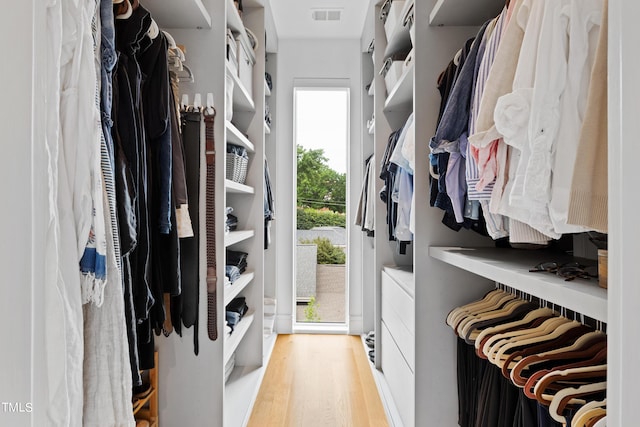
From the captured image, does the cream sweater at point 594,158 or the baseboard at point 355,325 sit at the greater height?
the cream sweater at point 594,158

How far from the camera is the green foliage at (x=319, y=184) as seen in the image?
147 inches

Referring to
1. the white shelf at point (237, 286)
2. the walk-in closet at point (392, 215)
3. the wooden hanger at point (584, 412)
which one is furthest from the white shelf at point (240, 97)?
the wooden hanger at point (584, 412)

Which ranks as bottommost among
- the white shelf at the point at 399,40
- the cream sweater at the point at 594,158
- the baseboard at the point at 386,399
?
the baseboard at the point at 386,399

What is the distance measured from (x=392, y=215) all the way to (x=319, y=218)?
4.88 ft

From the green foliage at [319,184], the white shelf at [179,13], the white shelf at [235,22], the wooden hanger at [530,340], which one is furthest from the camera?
the green foliage at [319,184]

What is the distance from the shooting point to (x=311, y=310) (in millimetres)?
3756

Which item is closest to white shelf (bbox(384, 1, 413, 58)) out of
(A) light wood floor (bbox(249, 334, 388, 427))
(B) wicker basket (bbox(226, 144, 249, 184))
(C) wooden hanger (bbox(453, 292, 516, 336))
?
(B) wicker basket (bbox(226, 144, 249, 184))

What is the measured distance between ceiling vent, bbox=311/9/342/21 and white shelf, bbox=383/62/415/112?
1.03 metres

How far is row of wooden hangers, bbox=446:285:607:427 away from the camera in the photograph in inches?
32.2

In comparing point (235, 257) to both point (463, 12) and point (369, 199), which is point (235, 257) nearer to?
point (369, 199)

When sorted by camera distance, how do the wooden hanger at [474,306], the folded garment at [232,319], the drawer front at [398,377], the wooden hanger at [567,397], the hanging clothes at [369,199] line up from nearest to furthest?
the wooden hanger at [567,397], the wooden hanger at [474,306], the drawer front at [398,377], the folded garment at [232,319], the hanging clothes at [369,199]

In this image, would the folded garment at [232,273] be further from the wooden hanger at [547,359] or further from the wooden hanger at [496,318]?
the wooden hanger at [547,359]

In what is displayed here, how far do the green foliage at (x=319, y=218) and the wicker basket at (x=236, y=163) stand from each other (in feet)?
4.10

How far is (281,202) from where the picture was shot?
362 cm
